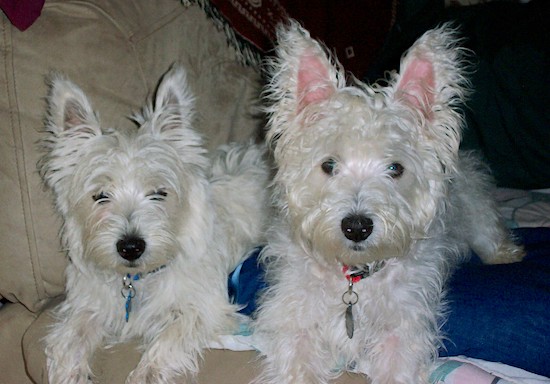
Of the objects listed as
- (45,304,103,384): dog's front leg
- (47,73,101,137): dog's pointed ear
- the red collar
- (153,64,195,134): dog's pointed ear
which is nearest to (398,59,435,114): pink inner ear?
the red collar

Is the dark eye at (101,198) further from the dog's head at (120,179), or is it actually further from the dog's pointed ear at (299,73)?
the dog's pointed ear at (299,73)

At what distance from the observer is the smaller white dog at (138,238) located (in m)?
2.69

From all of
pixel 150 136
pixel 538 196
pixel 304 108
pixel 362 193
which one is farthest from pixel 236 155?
pixel 538 196

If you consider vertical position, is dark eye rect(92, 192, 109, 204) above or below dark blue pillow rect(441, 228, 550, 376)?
above

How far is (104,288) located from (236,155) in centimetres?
110

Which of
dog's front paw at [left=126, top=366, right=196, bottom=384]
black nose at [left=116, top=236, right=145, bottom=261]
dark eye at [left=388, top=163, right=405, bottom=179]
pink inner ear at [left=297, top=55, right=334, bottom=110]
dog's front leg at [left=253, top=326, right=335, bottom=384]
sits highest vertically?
pink inner ear at [left=297, top=55, right=334, bottom=110]

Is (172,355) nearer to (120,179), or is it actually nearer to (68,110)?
(120,179)

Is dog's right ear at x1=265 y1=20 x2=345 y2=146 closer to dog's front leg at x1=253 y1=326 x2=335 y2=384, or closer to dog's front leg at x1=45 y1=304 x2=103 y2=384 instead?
dog's front leg at x1=253 y1=326 x2=335 y2=384

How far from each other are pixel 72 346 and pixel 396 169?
170 cm

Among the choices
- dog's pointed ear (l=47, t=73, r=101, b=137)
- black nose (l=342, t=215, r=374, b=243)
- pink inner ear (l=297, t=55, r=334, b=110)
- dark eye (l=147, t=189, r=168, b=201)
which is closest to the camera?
black nose (l=342, t=215, r=374, b=243)

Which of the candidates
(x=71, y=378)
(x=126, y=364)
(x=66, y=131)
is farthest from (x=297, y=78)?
(x=71, y=378)

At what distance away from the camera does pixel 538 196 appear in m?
4.09

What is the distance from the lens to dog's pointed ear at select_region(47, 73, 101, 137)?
2.70m

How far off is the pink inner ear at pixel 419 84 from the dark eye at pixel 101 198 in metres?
1.42
